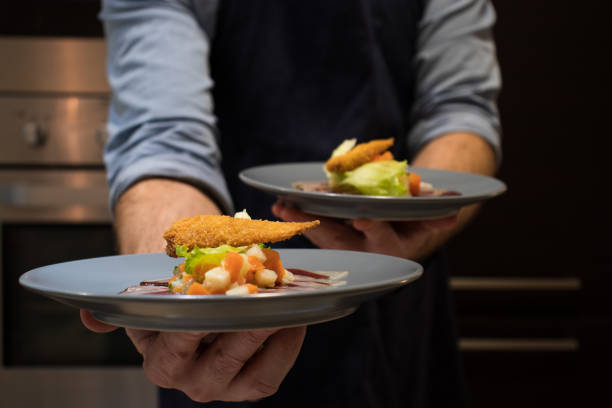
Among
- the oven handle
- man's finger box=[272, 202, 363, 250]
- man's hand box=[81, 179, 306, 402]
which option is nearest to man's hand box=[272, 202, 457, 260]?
man's finger box=[272, 202, 363, 250]

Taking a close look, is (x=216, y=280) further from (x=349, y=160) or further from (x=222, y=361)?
(x=349, y=160)

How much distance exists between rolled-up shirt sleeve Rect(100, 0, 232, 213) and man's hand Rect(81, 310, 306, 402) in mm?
396

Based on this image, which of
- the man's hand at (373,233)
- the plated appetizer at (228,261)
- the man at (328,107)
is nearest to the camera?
the plated appetizer at (228,261)

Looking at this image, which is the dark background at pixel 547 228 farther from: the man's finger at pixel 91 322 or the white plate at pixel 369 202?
the man's finger at pixel 91 322

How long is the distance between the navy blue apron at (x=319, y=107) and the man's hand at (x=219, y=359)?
1.88 ft

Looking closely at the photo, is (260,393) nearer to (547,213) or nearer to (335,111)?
(335,111)

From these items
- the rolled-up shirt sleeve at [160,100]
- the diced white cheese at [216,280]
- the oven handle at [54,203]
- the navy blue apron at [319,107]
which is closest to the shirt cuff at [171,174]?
the rolled-up shirt sleeve at [160,100]

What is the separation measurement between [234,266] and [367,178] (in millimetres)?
403

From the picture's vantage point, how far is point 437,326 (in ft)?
4.79

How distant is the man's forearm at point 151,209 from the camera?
36.3 inches

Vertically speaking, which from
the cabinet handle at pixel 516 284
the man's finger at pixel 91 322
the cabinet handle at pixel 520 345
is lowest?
the cabinet handle at pixel 520 345

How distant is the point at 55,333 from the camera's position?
1.98 meters

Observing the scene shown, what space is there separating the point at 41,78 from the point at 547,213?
1.61m

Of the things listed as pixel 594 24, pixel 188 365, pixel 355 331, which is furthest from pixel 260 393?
pixel 594 24
